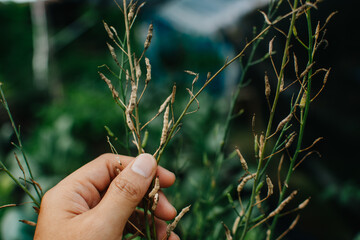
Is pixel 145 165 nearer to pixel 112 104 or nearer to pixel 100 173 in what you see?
pixel 100 173

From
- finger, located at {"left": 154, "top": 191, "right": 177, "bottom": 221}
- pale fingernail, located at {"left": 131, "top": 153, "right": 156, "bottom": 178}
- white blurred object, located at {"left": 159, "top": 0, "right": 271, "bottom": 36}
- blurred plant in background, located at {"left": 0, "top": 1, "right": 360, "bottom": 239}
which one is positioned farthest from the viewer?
white blurred object, located at {"left": 159, "top": 0, "right": 271, "bottom": 36}

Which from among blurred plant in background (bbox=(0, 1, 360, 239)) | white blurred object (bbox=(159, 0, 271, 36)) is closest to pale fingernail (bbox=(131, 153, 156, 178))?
blurred plant in background (bbox=(0, 1, 360, 239))

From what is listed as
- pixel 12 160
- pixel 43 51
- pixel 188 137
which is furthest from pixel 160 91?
pixel 43 51

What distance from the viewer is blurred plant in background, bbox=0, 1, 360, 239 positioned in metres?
2.53

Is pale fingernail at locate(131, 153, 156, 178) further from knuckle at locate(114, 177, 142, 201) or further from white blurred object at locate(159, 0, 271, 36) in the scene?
white blurred object at locate(159, 0, 271, 36)

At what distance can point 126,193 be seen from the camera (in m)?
0.70

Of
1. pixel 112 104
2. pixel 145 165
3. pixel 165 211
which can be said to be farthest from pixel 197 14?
pixel 145 165

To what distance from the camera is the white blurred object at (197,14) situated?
5.06 meters

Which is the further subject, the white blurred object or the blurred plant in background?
the white blurred object

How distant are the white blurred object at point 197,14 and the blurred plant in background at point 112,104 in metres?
0.03

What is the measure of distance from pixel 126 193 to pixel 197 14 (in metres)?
5.29

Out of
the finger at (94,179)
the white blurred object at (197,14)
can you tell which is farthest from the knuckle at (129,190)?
the white blurred object at (197,14)

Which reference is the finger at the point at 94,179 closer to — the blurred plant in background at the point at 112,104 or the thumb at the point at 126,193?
the thumb at the point at 126,193

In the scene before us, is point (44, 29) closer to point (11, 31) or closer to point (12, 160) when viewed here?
point (11, 31)
